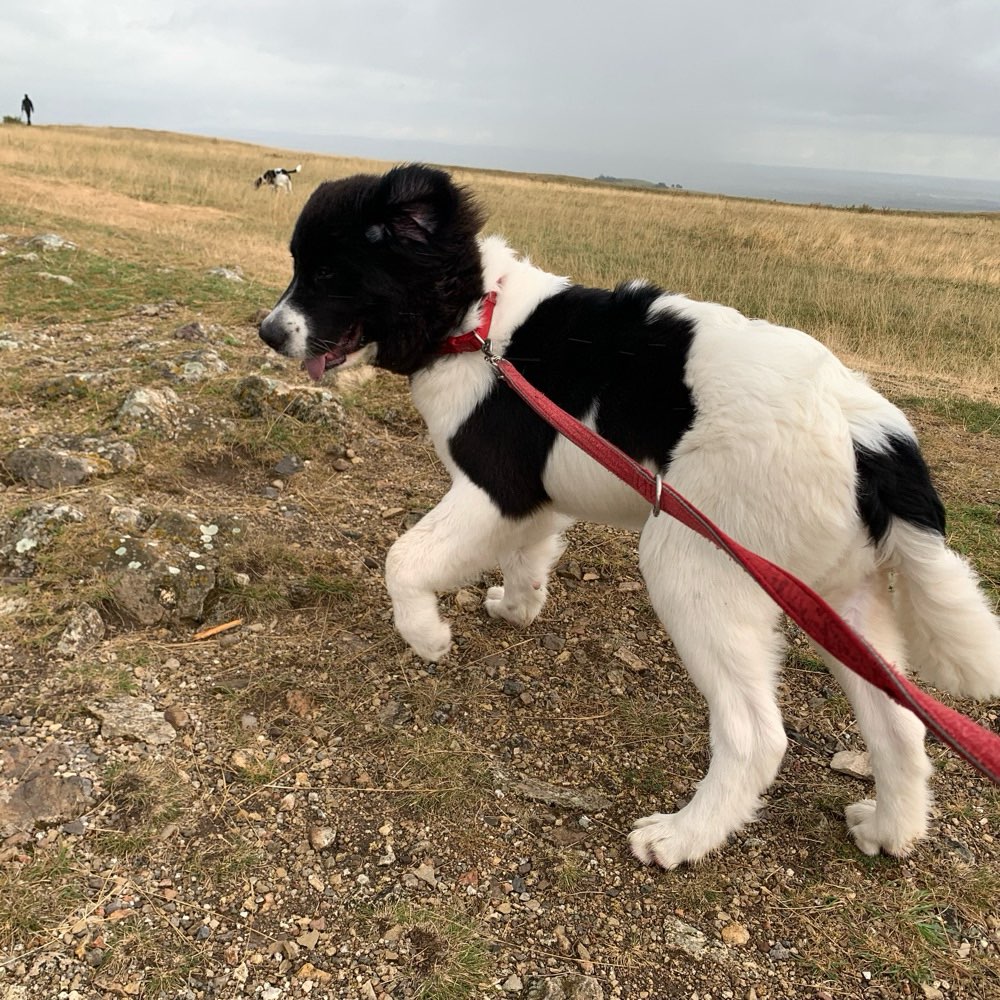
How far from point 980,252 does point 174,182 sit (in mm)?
23280

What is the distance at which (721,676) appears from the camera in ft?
8.12

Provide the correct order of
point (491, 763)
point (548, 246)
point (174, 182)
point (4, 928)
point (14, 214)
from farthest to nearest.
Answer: point (174, 182) → point (548, 246) → point (14, 214) → point (491, 763) → point (4, 928)

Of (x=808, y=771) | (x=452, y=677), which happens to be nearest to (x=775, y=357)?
(x=808, y=771)

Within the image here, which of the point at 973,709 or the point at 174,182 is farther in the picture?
the point at 174,182

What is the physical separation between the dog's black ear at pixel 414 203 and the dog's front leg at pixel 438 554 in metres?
1.06

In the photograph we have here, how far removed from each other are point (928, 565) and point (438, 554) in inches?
67.2

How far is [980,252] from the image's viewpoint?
21.2 m

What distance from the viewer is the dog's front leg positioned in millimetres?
2957

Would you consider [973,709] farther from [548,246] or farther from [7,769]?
[548,246]

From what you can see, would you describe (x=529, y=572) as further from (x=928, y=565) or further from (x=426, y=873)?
(x=928, y=565)

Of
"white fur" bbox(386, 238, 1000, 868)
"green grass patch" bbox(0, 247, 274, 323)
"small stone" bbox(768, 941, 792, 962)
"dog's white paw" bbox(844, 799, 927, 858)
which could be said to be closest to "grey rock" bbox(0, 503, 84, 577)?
"white fur" bbox(386, 238, 1000, 868)

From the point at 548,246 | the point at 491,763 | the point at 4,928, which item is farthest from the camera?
the point at 548,246

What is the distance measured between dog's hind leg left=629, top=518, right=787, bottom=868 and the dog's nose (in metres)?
1.79

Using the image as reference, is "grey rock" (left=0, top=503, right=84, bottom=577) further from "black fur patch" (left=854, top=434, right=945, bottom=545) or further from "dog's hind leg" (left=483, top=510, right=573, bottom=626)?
"black fur patch" (left=854, top=434, right=945, bottom=545)
